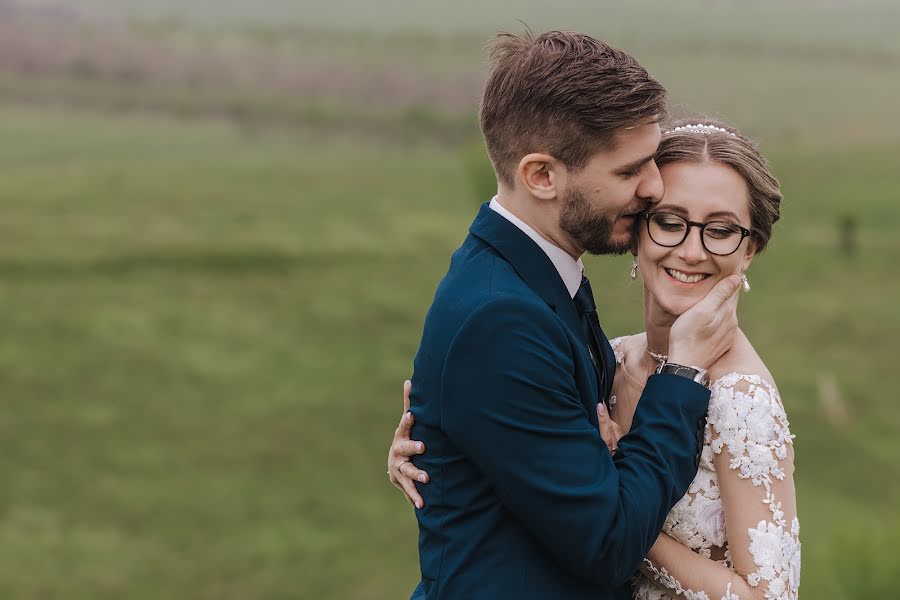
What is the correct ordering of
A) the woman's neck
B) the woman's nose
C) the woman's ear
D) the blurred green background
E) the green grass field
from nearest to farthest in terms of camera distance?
the woman's nose → the woman's ear → the woman's neck → the green grass field → the blurred green background

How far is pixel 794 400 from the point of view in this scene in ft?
151

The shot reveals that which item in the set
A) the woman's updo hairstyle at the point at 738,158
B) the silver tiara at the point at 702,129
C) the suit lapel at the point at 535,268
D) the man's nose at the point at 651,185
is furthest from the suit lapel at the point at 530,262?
the silver tiara at the point at 702,129

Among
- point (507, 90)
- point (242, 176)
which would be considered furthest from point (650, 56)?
point (507, 90)

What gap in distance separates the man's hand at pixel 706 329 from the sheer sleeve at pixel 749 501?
14cm

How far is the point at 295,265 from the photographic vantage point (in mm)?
57844

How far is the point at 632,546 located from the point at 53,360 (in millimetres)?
47665

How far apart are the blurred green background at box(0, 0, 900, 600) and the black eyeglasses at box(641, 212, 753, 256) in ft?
67.3

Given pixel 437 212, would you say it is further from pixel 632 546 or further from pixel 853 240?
pixel 632 546

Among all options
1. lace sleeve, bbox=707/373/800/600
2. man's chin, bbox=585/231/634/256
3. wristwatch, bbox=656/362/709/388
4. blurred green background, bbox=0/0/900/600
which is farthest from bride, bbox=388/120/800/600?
blurred green background, bbox=0/0/900/600

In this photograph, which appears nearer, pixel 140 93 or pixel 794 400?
pixel 794 400

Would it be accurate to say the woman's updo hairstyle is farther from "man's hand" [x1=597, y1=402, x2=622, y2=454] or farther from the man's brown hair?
"man's hand" [x1=597, y1=402, x2=622, y2=454]

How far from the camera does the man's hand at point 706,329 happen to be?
3902 mm

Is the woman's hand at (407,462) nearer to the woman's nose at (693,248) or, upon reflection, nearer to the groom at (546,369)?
the groom at (546,369)

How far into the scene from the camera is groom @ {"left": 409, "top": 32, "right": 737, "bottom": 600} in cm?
342
